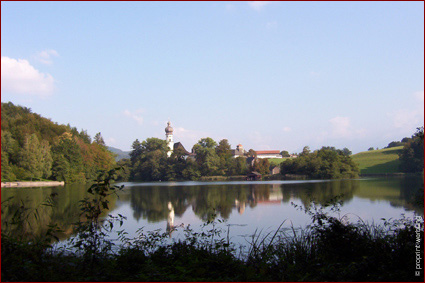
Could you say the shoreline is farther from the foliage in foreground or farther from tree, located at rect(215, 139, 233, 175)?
tree, located at rect(215, 139, 233, 175)

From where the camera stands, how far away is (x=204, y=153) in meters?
91.8

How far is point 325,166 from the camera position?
6806cm

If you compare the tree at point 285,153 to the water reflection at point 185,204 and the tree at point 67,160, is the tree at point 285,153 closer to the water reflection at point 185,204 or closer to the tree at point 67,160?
the tree at point 67,160

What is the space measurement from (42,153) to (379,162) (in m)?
69.9

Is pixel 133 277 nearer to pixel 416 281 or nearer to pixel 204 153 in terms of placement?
pixel 416 281

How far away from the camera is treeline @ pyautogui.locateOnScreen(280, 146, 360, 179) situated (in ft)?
220

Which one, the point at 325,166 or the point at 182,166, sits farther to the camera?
the point at 182,166

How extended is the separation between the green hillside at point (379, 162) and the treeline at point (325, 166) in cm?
1172

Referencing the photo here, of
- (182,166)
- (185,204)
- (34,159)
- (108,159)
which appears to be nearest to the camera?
(185,204)

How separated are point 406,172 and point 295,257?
75.9 metres

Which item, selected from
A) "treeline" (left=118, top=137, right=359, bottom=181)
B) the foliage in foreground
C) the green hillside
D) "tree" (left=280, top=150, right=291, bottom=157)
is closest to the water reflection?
the foliage in foreground

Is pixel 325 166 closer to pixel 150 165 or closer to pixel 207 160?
pixel 207 160

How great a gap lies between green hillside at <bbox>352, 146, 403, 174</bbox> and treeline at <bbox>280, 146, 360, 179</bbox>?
462 inches

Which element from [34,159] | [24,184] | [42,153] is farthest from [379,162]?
[24,184]
